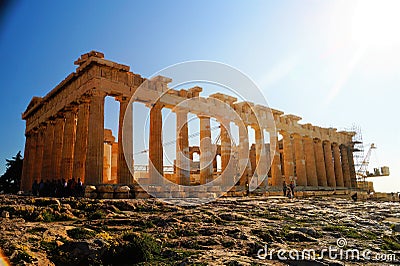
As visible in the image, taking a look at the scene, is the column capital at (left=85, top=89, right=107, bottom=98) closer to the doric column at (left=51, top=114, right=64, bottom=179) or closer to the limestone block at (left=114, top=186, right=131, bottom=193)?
the doric column at (left=51, top=114, right=64, bottom=179)

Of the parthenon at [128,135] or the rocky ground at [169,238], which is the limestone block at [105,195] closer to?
the parthenon at [128,135]

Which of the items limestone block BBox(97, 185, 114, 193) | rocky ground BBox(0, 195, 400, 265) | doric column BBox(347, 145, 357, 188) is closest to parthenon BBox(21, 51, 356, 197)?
limestone block BBox(97, 185, 114, 193)

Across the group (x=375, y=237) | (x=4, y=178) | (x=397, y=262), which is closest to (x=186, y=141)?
(x=375, y=237)

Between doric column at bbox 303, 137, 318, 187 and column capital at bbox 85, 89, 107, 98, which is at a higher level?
column capital at bbox 85, 89, 107, 98

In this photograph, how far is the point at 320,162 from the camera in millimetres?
31250

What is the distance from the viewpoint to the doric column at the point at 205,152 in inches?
864

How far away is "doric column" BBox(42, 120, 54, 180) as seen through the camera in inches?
834

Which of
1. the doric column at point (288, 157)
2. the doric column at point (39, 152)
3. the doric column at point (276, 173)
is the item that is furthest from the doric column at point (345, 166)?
the doric column at point (39, 152)

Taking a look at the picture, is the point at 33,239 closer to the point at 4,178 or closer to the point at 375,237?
the point at 375,237

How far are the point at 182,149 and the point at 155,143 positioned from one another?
2.29 meters

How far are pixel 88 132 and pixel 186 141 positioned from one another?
21.8 ft

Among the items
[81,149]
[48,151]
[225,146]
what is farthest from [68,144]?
[225,146]

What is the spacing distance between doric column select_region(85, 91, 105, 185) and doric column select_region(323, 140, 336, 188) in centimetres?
2391

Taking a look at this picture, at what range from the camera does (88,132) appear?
664 inches
